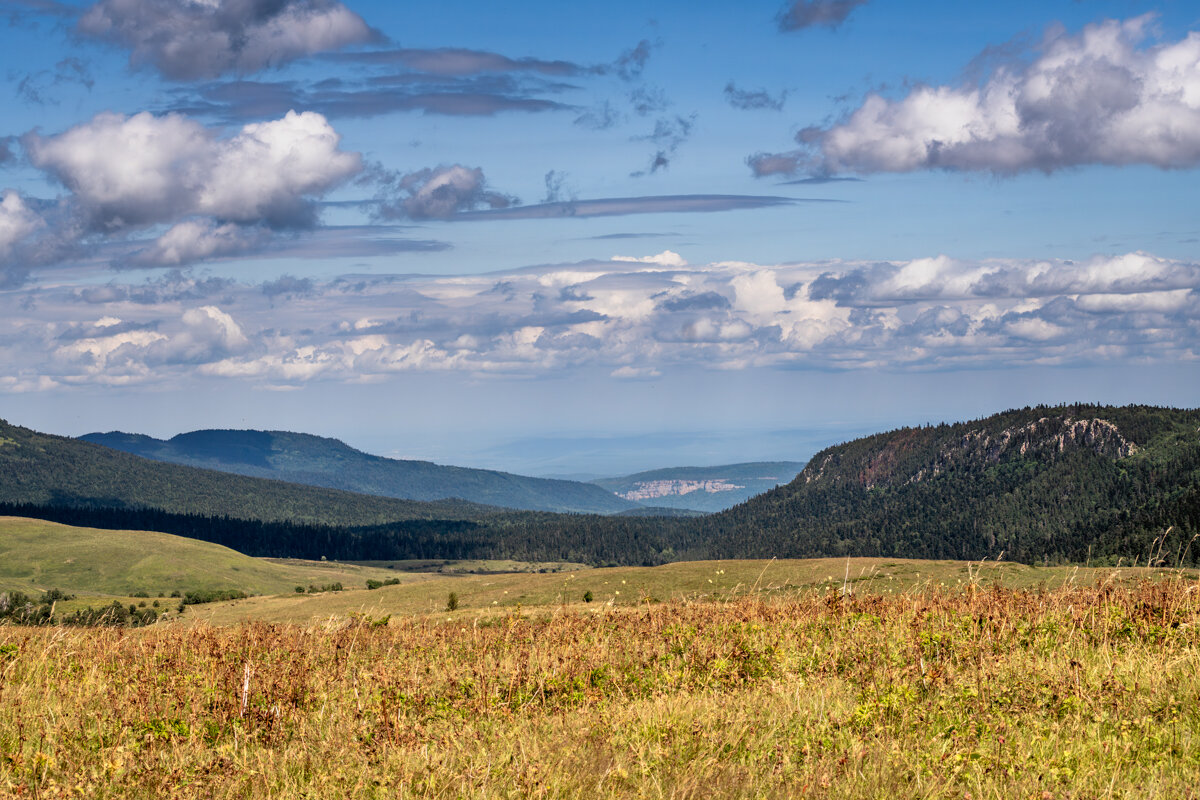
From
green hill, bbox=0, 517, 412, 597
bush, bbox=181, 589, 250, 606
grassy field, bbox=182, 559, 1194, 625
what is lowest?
green hill, bbox=0, 517, 412, 597

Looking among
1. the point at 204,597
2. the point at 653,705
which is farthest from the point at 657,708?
the point at 204,597

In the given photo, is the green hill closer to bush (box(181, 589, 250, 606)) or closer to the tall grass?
bush (box(181, 589, 250, 606))

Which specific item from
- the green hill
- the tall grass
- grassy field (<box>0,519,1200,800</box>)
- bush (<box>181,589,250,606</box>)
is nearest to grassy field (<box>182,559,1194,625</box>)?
grassy field (<box>0,519,1200,800</box>)

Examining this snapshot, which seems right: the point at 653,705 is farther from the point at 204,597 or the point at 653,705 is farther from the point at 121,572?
the point at 121,572

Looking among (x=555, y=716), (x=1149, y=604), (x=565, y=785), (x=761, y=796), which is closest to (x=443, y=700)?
(x=555, y=716)

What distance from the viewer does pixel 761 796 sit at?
24.3ft

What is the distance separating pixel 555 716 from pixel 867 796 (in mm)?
3582

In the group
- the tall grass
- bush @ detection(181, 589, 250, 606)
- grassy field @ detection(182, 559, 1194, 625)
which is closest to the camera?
the tall grass

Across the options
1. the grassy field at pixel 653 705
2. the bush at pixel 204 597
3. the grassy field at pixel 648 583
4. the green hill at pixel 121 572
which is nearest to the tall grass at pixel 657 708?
the grassy field at pixel 653 705

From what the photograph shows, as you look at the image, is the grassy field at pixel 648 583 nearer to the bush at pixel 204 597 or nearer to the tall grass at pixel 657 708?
the tall grass at pixel 657 708

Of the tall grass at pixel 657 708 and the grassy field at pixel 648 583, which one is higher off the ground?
the tall grass at pixel 657 708

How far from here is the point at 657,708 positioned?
31.6 feet

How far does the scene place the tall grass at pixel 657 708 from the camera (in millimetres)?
7832

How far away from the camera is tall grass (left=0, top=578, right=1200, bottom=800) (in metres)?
7.83
